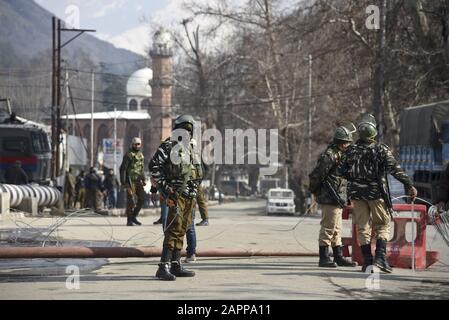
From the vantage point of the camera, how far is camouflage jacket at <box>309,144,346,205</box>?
12.6 meters

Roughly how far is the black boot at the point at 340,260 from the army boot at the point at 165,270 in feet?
8.67

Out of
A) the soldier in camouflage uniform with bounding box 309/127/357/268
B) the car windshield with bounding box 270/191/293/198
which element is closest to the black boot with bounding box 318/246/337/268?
the soldier in camouflage uniform with bounding box 309/127/357/268

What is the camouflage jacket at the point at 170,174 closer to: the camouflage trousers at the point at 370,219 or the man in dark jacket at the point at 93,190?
the camouflage trousers at the point at 370,219

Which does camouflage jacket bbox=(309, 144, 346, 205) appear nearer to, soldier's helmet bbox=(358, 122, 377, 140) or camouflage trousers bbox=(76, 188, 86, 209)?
soldier's helmet bbox=(358, 122, 377, 140)

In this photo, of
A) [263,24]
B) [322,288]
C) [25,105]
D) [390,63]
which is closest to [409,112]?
[390,63]

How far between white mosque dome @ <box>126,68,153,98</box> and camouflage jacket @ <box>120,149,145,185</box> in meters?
95.5

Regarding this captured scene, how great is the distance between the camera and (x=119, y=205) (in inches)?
1797

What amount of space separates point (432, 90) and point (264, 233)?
2106cm

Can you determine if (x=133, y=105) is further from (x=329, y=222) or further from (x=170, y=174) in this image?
(x=170, y=174)

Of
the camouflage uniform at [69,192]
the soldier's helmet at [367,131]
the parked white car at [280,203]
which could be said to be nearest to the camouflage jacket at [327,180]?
the soldier's helmet at [367,131]

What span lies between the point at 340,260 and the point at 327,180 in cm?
108

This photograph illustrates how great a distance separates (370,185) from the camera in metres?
12.0

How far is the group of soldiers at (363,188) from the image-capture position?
12.0 meters

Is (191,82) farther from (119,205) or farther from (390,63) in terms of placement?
(390,63)
